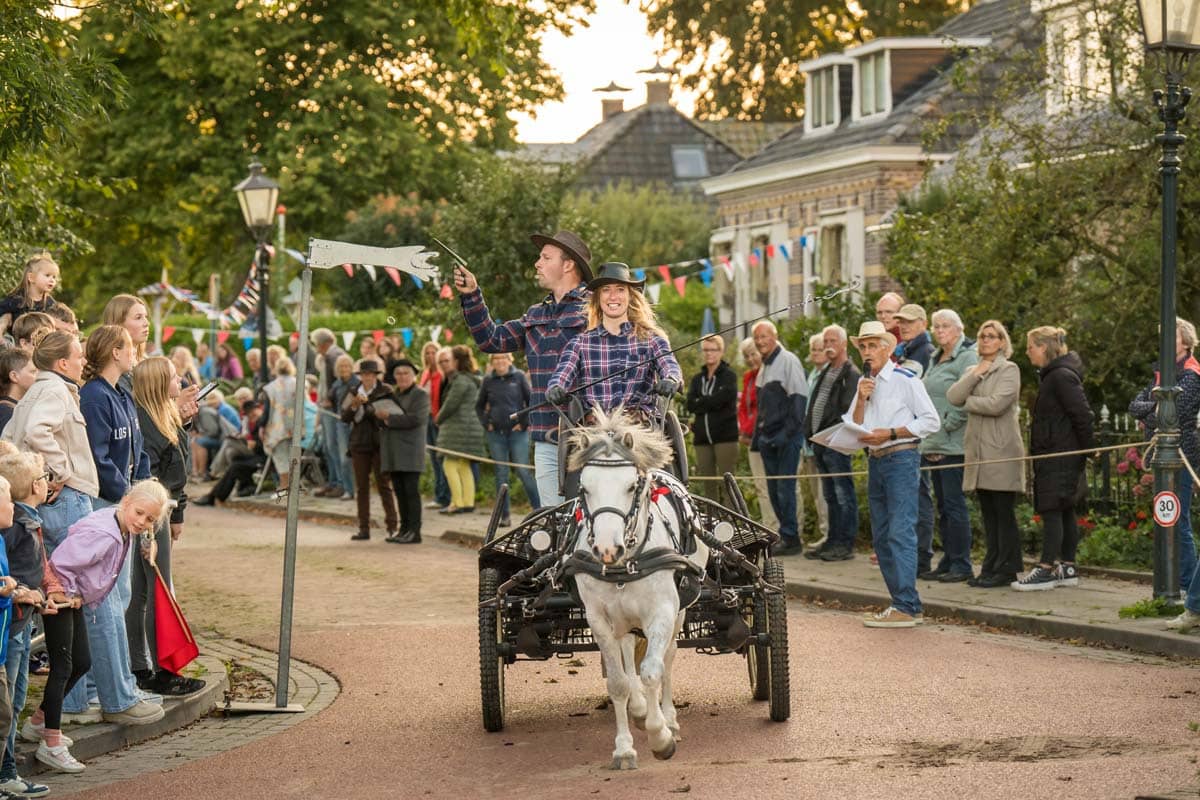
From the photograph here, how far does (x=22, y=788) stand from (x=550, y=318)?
3.83 metres

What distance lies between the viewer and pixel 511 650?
29.8ft

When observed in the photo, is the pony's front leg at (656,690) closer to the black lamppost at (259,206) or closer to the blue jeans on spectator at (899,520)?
the blue jeans on spectator at (899,520)

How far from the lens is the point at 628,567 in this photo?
26.5 ft

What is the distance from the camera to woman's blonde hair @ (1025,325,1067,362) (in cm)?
1402

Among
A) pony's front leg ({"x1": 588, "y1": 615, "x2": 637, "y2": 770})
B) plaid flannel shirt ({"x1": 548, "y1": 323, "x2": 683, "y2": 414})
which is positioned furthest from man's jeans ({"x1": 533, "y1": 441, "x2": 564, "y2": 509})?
pony's front leg ({"x1": 588, "y1": 615, "x2": 637, "y2": 770})

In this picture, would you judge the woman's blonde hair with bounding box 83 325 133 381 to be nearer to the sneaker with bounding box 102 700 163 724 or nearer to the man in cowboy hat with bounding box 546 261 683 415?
the sneaker with bounding box 102 700 163 724

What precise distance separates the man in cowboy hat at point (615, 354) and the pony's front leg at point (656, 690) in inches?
56.7

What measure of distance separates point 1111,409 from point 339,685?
411 inches

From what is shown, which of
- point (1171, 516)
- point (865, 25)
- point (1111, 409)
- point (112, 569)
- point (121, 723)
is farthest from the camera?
point (865, 25)

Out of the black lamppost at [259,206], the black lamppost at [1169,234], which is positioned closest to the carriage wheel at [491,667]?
the black lamppost at [1169,234]

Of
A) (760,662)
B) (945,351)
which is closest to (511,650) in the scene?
(760,662)

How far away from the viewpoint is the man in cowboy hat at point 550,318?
32.9ft

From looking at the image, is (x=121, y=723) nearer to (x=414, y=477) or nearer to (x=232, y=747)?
(x=232, y=747)

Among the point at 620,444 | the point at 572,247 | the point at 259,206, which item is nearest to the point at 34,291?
the point at 572,247
